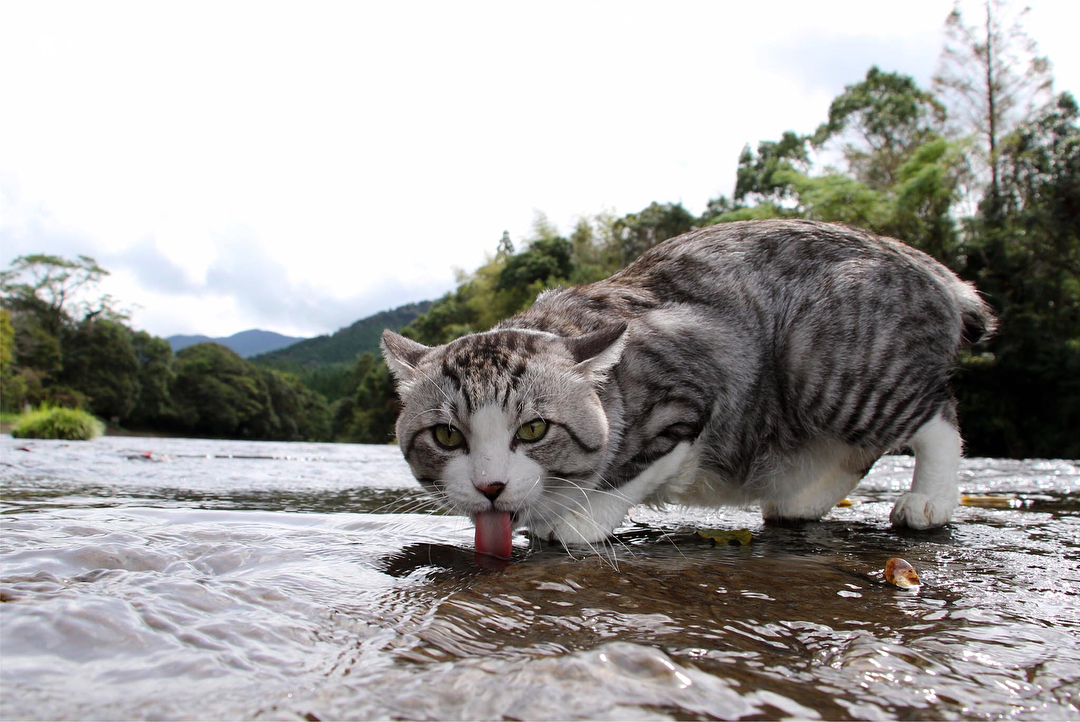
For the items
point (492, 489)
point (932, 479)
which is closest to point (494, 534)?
point (492, 489)

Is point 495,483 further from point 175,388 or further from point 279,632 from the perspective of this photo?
point 175,388

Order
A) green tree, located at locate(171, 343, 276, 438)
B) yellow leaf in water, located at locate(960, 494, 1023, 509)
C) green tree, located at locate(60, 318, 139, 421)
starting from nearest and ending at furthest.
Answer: yellow leaf in water, located at locate(960, 494, 1023, 509) < green tree, located at locate(60, 318, 139, 421) < green tree, located at locate(171, 343, 276, 438)

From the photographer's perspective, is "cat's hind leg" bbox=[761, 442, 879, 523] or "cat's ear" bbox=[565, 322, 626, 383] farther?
"cat's hind leg" bbox=[761, 442, 879, 523]

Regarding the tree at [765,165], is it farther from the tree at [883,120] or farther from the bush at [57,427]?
the bush at [57,427]

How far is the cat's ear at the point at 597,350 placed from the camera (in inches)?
109

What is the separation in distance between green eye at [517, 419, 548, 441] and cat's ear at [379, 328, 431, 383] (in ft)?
2.04

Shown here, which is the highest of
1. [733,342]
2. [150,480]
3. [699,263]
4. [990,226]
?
[990,226]

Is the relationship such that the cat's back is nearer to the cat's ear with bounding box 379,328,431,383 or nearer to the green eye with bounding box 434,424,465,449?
the cat's ear with bounding box 379,328,431,383

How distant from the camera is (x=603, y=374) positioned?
294 centimetres

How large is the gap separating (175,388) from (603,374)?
6331 centimetres

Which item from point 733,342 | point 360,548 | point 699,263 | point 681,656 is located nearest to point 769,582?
point 681,656

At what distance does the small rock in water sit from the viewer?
1.98m

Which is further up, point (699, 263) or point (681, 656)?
point (699, 263)

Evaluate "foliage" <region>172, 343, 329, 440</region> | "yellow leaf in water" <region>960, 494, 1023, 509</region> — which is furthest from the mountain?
"yellow leaf in water" <region>960, 494, 1023, 509</region>
